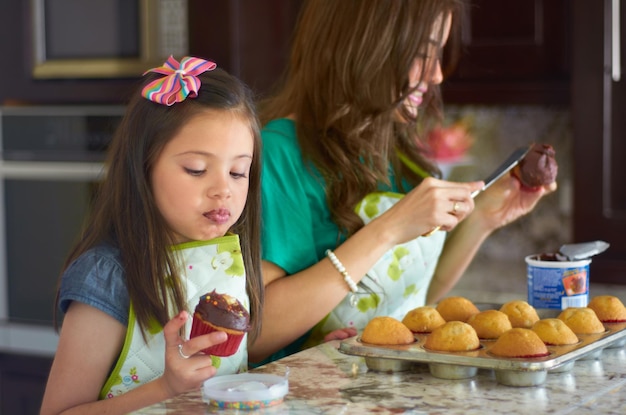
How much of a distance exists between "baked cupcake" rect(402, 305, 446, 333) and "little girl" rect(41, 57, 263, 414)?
26 cm

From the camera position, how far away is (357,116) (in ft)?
5.97

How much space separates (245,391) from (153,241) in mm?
331

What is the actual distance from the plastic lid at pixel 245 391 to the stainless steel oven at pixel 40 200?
6.08 feet

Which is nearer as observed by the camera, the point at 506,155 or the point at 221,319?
the point at 221,319

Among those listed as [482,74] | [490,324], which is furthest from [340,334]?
[482,74]

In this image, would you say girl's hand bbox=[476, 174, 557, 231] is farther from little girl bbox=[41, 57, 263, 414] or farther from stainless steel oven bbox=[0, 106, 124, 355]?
stainless steel oven bbox=[0, 106, 124, 355]

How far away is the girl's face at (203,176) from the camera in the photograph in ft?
4.53

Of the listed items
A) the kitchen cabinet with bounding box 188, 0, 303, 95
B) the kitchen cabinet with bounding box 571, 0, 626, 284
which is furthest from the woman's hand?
the kitchen cabinet with bounding box 188, 0, 303, 95

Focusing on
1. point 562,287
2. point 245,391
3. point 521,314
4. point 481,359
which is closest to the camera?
point 245,391

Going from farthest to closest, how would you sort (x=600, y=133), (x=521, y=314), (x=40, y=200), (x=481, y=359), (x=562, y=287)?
(x=40, y=200) < (x=600, y=133) < (x=562, y=287) < (x=521, y=314) < (x=481, y=359)

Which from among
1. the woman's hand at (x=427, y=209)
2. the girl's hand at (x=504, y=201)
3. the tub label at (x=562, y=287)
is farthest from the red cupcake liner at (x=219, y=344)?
the girl's hand at (x=504, y=201)

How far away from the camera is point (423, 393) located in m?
1.25

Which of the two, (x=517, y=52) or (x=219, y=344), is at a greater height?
(x=517, y=52)

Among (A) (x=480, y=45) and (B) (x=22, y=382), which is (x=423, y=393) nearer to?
(A) (x=480, y=45)
